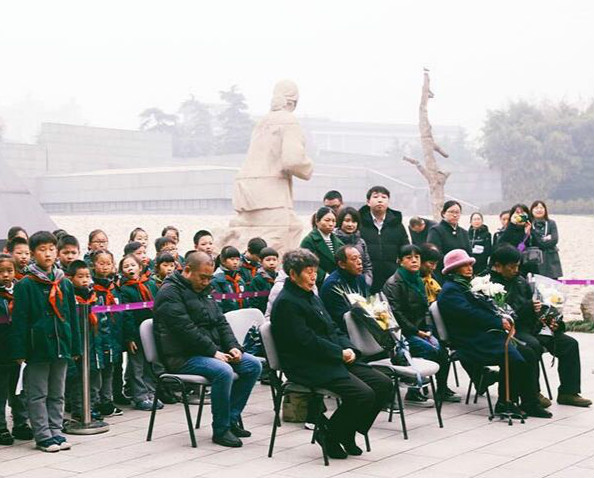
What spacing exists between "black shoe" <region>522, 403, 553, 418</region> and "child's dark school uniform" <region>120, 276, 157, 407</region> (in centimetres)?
301

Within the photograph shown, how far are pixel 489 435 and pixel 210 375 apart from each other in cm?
203

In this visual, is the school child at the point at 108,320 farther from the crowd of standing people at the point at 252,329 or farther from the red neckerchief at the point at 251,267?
the red neckerchief at the point at 251,267

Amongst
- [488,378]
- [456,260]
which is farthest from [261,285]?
[488,378]

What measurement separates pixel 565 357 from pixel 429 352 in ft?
4.10

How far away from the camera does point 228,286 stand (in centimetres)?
877

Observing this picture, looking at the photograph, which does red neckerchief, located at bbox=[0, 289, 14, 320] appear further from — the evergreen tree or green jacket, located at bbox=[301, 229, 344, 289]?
the evergreen tree

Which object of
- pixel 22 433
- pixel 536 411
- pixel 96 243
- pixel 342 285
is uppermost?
pixel 96 243

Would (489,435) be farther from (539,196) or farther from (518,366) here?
(539,196)

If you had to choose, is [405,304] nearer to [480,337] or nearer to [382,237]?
[480,337]

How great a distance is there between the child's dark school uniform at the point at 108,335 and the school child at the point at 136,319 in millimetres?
63

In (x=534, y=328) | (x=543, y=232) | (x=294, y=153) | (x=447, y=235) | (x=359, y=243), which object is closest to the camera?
(x=534, y=328)

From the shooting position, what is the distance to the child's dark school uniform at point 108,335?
7.43m

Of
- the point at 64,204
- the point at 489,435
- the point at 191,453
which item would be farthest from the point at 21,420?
the point at 64,204

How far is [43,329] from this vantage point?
6.31 meters
